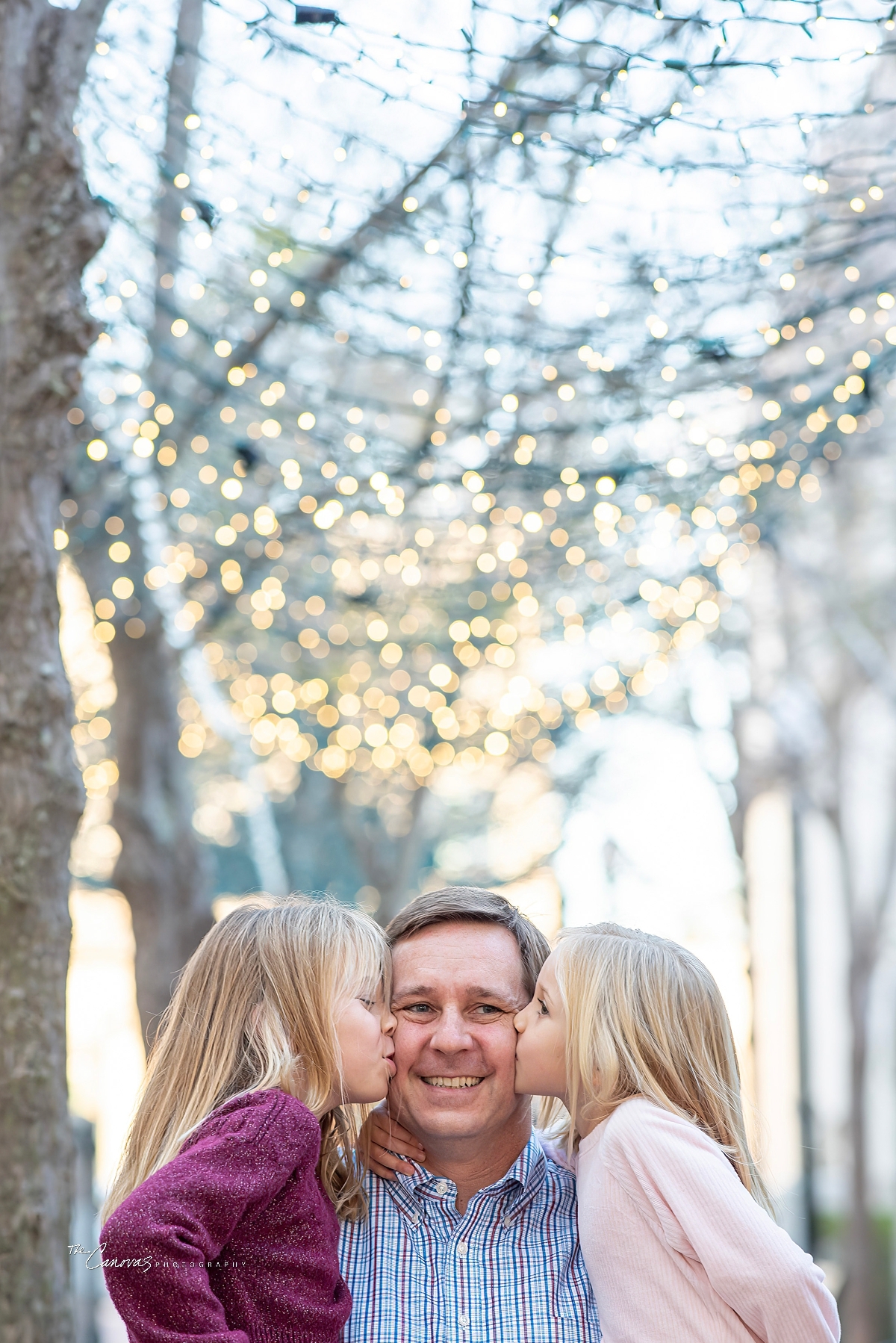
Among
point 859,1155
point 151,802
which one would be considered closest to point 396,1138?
point 151,802

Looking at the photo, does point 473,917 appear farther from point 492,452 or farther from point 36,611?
point 492,452

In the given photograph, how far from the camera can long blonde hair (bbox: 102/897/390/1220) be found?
7.58 ft

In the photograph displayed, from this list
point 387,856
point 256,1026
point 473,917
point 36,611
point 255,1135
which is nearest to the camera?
point 255,1135

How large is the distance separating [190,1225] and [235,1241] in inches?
7.9

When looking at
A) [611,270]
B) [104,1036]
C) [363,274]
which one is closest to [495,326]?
[363,274]

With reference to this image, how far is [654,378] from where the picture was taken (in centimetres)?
457

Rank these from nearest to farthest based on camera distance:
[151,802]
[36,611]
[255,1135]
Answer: [255,1135], [36,611], [151,802]

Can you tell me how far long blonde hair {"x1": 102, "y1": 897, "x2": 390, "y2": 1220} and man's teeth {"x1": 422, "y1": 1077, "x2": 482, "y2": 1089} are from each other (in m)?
0.21

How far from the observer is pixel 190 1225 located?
1.93 metres

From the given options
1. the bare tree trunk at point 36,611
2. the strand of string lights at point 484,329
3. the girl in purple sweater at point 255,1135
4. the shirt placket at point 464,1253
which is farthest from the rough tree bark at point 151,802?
the shirt placket at point 464,1253

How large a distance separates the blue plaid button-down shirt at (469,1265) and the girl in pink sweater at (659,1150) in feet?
0.31

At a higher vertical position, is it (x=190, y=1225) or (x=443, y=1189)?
(x=190, y=1225)

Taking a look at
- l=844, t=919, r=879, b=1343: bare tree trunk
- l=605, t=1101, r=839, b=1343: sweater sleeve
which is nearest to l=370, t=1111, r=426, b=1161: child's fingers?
l=605, t=1101, r=839, b=1343: sweater sleeve

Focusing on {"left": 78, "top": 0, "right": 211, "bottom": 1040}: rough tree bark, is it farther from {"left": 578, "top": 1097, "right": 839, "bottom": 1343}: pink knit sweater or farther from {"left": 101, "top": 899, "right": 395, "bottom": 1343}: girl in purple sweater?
{"left": 578, "top": 1097, "right": 839, "bottom": 1343}: pink knit sweater
